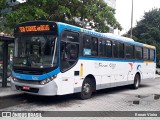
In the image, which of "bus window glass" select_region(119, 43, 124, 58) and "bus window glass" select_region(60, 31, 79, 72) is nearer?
"bus window glass" select_region(60, 31, 79, 72)

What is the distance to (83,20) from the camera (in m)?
16.7

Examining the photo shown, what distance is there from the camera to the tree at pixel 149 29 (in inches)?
1610

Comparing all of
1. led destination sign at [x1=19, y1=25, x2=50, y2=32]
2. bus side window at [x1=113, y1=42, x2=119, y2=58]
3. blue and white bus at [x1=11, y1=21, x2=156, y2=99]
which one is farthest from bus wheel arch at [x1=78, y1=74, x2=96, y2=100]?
led destination sign at [x1=19, y1=25, x2=50, y2=32]

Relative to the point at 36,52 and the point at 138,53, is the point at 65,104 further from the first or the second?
the point at 138,53

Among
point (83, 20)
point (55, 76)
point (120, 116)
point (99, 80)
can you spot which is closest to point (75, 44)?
point (55, 76)

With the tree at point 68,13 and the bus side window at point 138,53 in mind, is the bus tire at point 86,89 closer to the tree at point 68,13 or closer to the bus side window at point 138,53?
the tree at point 68,13

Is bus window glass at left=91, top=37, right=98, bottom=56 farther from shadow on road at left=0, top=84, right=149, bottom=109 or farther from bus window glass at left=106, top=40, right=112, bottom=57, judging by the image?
shadow on road at left=0, top=84, right=149, bottom=109

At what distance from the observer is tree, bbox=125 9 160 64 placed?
4091 centimetres

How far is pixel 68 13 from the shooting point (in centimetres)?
1470

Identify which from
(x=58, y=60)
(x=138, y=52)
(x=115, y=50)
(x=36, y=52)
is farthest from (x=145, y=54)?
(x=36, y=52)

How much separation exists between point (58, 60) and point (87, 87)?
2423mm

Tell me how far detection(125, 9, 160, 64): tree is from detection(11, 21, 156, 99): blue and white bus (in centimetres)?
2979

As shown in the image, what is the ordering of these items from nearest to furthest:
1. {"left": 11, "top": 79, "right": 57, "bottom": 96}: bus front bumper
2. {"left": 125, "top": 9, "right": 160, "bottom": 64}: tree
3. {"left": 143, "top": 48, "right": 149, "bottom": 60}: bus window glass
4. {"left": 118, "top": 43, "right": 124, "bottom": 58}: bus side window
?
{"left": 11, "top": 79, "right": 57, "bottom": 96}: bus front bumper → {"left": 118, "top": 43, "right": 124, "bottom": 58}: bus side window → {"left": 143, "top": 48, "right": 149, "bottom": 60}: bus window glass → {"left": 125, "top": 9, "right": 160, "bottom": 64}: tree

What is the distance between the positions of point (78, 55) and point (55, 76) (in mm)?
1639
